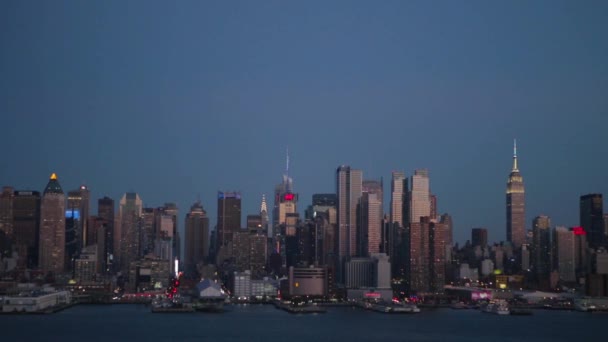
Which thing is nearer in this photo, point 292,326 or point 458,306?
point 292,326

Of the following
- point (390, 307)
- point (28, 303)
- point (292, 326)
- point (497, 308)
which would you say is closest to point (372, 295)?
point (390, 307)

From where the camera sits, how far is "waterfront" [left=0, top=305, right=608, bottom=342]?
41156 millimetres

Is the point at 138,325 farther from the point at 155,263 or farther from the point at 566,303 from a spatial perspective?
the point at 155,263

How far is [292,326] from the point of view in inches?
1865

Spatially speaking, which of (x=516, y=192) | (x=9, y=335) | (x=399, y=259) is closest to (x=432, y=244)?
(x=399, y=259)

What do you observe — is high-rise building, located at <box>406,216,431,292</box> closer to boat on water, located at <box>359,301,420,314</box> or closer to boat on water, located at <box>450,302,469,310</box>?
boat on water, located at <box>450,302,469,310</box>

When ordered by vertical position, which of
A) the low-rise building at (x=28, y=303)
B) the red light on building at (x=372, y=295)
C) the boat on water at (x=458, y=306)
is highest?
the red light on building at (x=372, y=295)

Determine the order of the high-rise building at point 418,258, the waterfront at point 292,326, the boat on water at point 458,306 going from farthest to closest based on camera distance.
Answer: the high-rise building at point 418,258, the boat on water at point 458,306, the waterfront at point 292,326

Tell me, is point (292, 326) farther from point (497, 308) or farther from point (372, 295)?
point (372, 295)

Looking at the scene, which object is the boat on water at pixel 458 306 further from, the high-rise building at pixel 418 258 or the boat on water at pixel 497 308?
the high-rise building at pixel 418 258

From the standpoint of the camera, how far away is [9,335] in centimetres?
4025

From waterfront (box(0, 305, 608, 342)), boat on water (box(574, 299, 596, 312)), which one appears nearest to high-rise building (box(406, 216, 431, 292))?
boat on water (box(574, 299, 596, 312))

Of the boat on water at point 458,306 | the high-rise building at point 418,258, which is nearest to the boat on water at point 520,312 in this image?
the boat on water at point 458,306

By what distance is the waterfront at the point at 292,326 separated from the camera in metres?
41.2
